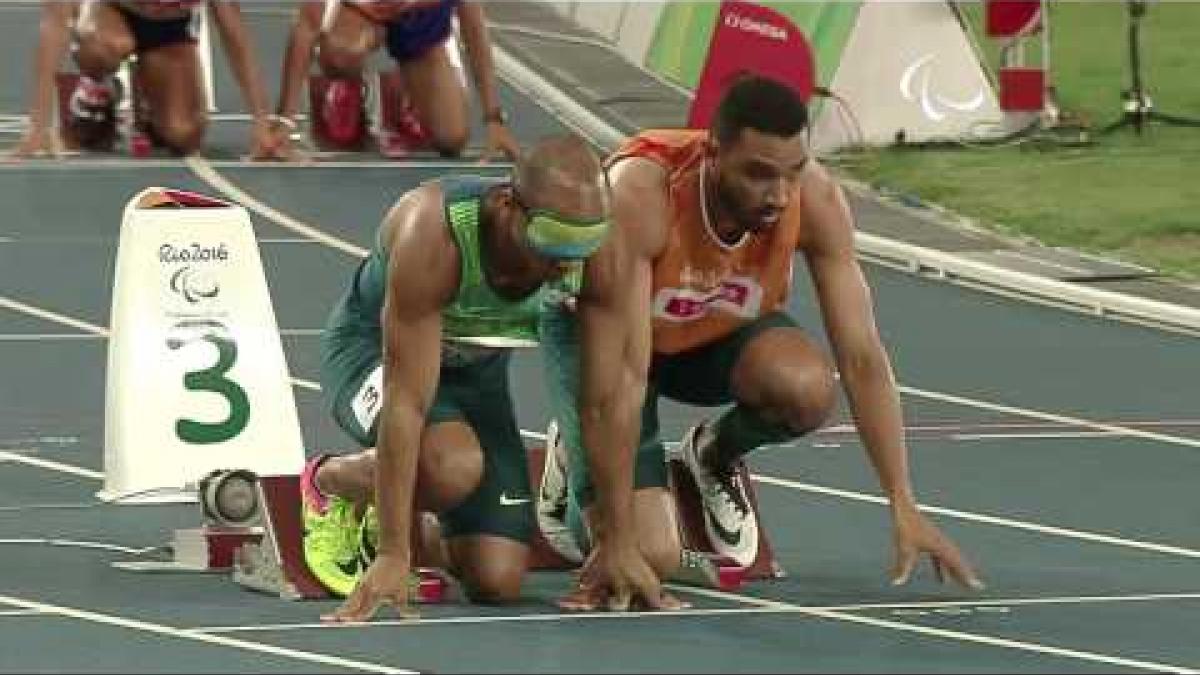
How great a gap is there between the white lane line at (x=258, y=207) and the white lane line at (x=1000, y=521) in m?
5.26

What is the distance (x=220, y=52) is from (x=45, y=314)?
25.8 feet

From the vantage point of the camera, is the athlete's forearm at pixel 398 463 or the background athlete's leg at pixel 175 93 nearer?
the athlete's forearm at pixel 398 463

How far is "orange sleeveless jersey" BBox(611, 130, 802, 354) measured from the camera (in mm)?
10086

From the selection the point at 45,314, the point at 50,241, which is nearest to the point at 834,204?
the point at 45,314

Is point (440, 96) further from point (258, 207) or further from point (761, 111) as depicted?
point (761, 111)

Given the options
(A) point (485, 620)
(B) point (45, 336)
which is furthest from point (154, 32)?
(A) point (485, 620)

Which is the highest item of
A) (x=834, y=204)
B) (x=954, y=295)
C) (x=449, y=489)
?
(x=834, y=204)

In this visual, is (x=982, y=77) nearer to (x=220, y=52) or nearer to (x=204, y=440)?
(x=220, y=52)

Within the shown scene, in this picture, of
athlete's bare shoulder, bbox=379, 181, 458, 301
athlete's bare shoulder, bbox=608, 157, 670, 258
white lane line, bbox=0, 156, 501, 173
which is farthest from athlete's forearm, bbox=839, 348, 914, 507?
white lane line, bbox=0, 156, 501, 173

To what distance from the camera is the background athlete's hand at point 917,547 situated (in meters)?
9.80

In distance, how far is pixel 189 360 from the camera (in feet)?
39.0

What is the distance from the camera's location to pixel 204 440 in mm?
11812

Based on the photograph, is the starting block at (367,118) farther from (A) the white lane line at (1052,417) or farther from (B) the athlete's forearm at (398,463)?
(B) the athlete's forearm at (398,463)

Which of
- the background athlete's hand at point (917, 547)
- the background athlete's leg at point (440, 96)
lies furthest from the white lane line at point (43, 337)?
the background athlete's hand at point (917, 547)
